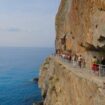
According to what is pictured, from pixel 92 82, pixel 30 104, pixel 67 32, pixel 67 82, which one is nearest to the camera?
pixel 92 82

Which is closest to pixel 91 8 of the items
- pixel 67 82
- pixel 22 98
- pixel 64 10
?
pixel 67 82

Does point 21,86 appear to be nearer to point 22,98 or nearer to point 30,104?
point 22,98

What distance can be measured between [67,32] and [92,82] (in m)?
27.7

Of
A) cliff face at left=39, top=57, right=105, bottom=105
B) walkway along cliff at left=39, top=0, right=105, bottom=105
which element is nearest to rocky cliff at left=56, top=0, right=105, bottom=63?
walkway along cliff at left=39, top=0, right=105, bottom=105

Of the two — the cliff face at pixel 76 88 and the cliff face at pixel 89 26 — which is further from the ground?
the cliff face at pixel 89 26

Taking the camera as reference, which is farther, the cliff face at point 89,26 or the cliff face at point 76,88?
the cliff face at point 89,26

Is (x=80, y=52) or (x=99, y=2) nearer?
(x=99, y=2)

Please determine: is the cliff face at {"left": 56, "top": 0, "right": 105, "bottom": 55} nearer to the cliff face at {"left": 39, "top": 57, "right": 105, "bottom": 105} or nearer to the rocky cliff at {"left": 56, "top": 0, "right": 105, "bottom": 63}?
the rocky cliff at {"left": 56, "top": 0, "right": 105, "bottom": 63}

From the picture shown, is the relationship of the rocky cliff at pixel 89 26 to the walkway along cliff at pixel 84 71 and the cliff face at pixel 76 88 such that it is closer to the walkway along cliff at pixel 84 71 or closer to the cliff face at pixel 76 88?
the walkway along cliff at pixel 84 71

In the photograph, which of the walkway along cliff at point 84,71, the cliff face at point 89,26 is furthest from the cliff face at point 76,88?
the cliff face at point 89,26

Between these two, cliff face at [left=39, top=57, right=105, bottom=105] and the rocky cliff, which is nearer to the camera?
cliff face at [left=39, top=57, right=105, bottom=105]

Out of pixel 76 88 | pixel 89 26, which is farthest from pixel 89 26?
pixel 76 88

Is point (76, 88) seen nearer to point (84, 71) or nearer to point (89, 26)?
point (84, 71)

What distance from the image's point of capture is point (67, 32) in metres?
49.6
